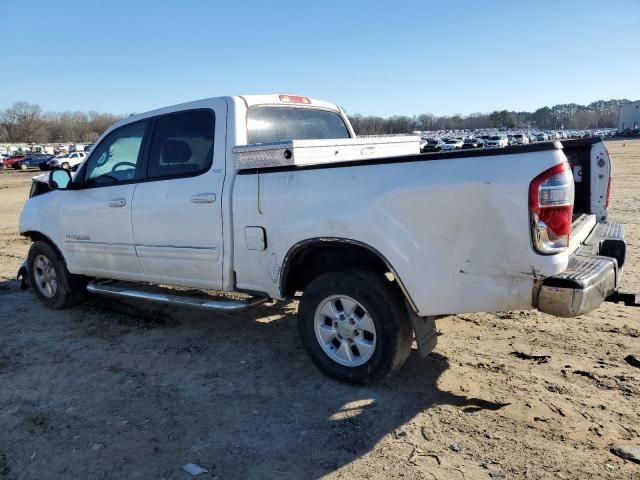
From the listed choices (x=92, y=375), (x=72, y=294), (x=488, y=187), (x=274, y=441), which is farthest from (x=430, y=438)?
(x=72, y=294)

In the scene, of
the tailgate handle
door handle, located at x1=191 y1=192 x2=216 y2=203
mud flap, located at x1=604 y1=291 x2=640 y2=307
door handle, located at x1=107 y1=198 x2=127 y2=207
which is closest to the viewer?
mud flap, located at x1=604 y1=291 x2=640 y2=307

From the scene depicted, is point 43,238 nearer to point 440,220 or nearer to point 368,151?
point 368,151

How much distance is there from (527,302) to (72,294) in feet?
16.1

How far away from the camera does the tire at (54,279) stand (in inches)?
226

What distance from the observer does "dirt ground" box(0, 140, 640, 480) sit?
2.88 meters

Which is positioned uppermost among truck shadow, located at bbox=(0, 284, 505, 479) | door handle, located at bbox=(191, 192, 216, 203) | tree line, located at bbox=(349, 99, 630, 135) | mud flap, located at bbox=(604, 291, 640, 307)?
tree line, located at bbox=(349, 99, 630, 135)

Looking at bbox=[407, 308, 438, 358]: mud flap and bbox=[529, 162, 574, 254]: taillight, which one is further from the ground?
bbox=[529, 162, 574, 254]: taillight

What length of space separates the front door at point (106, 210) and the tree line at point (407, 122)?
125 m

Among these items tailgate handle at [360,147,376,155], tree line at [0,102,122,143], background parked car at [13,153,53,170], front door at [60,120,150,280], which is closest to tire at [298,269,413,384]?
tailgate handle at [360,147,376,155]

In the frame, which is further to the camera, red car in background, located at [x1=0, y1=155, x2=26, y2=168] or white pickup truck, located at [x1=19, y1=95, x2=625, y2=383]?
red car in background, located at [x1=0, y1=155, x2=26, y2=168]

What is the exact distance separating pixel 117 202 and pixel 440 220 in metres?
3.24

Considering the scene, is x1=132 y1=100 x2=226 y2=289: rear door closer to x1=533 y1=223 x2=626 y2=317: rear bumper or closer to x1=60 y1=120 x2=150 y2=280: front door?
x1=60 y1=120 x2=150 y2=280: front door

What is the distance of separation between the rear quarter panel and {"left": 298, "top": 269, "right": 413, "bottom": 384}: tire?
238 mm

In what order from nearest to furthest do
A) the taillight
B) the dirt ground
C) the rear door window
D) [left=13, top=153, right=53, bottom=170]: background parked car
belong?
the taillight → the dirt ground → the rear door window → [left=13, top=153, right=53, bottom=170]: background parked car
